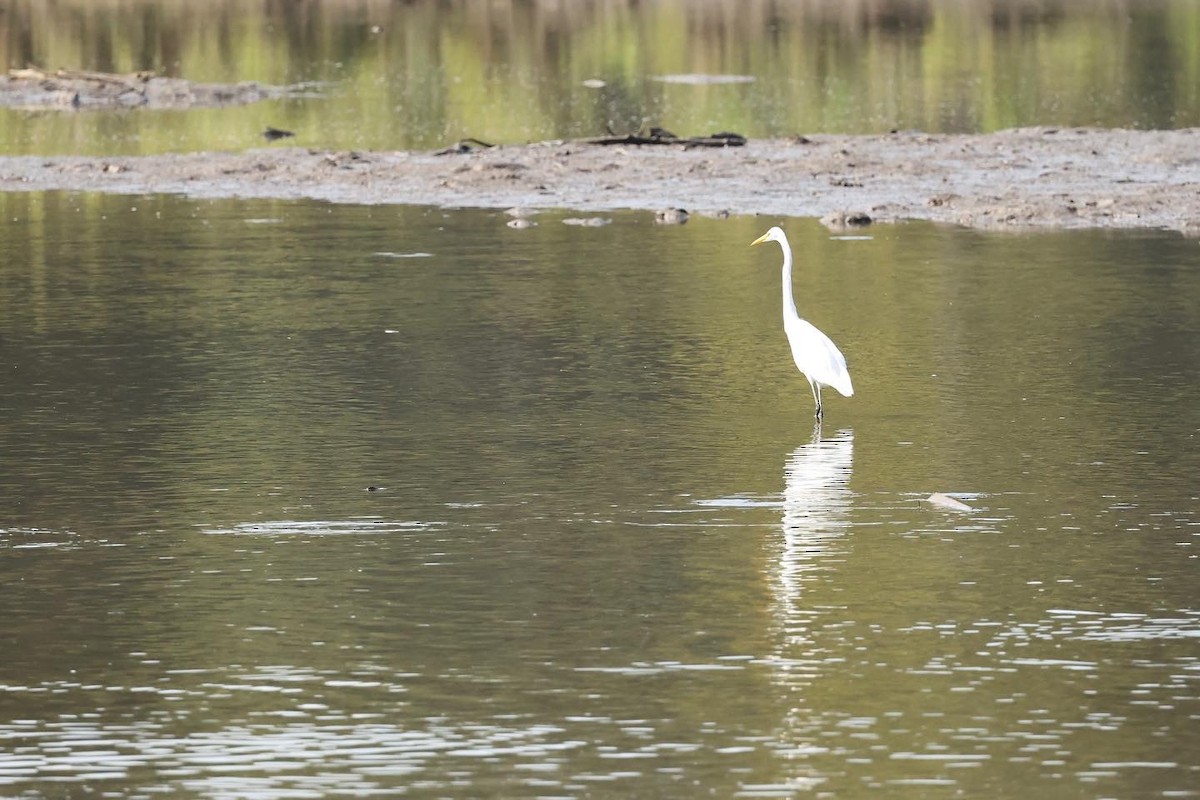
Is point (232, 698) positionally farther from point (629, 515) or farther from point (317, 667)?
point (629, 515)

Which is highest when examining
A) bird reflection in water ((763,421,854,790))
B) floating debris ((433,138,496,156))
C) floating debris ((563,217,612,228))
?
floating debris ((433,138,496,156))

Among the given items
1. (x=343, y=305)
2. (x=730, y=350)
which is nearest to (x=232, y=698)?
(x=730, y=350)

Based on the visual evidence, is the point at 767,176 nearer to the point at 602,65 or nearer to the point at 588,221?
the point at 588,221

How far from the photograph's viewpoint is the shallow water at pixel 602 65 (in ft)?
121

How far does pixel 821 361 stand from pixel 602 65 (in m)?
31.9

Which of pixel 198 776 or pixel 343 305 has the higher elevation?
pixel 343 305

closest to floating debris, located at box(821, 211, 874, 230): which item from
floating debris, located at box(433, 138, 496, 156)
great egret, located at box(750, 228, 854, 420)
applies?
floating debris, located at box(433, 138, 496, 156)

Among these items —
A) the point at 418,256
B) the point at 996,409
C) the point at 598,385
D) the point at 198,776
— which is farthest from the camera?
the point at 418,256

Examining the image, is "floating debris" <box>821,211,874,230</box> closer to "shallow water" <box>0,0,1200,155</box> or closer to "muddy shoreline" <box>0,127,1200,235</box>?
"muddy shoreline" <box>0,127,1200,235</box>

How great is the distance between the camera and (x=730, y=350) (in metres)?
18.3

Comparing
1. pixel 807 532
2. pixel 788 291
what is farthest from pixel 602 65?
pixel 807 532

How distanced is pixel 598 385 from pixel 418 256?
713 centimetres

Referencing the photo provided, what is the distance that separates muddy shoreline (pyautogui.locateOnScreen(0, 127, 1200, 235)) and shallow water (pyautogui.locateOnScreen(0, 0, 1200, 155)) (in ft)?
7.37

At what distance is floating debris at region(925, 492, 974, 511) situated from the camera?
12.9 metres
